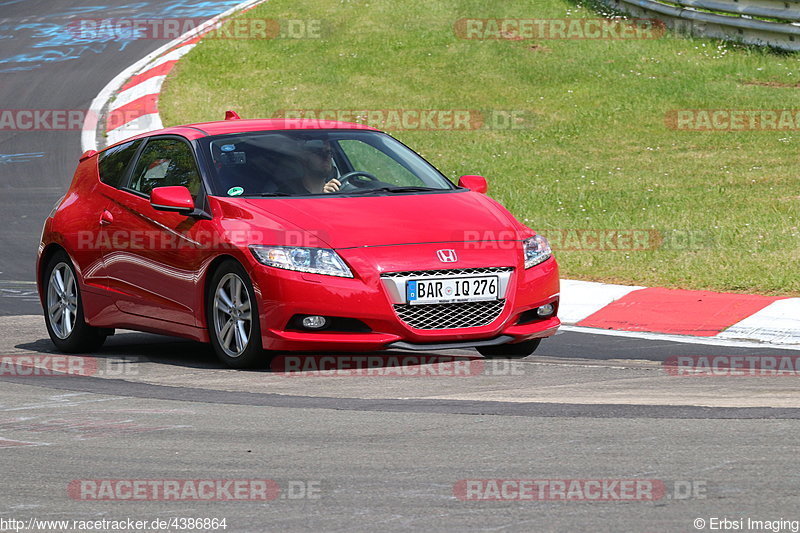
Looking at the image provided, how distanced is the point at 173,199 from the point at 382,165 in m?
1.79

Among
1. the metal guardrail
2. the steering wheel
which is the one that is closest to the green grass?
the metal guardrail

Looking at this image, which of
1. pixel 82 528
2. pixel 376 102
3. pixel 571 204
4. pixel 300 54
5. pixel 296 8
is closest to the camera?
pixel 82 528

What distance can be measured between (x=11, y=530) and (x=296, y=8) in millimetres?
22770

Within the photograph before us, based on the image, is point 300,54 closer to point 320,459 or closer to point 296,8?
point 296,8

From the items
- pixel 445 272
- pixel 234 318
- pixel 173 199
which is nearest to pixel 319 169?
pixel 173 199

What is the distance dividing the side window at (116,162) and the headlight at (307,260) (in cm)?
207

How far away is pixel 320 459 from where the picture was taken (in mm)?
5973

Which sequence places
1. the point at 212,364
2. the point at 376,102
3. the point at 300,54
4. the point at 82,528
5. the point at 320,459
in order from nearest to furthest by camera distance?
the point at 82,528 < the point at 320,459 < the point at 212,364 < the point at 376,102 < the point at 300,54

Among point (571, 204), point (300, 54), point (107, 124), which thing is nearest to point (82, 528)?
point (571, 204)

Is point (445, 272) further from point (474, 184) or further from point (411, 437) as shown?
point (411, 437)

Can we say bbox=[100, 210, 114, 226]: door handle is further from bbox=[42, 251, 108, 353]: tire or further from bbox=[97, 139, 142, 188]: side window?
bbox=[42, 251, 108, 353]: tire

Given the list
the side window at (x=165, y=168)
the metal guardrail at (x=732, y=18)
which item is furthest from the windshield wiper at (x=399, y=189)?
the metal guardrail at (x=732, y=18)

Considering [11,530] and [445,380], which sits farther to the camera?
[445,380]

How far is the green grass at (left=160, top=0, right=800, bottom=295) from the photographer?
12898 mm
